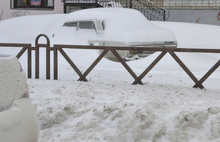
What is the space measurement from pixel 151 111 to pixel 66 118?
1105mm

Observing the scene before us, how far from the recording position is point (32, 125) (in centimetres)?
308

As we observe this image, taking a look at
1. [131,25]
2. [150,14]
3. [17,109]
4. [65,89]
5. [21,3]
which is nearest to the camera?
[17,109]

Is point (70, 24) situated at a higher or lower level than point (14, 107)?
lower

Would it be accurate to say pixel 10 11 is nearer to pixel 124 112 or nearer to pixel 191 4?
pixel 191 4

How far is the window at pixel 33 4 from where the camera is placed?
19188mm

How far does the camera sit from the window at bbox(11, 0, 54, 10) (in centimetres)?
1919

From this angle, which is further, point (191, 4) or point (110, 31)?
point (191, 4)

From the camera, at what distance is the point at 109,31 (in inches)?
396

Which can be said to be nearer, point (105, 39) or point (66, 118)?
point (66, 118)

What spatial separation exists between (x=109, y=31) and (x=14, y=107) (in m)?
7.31

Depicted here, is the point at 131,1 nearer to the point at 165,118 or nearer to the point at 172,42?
the point at 172,42

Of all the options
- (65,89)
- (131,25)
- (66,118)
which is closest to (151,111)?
(66,118)

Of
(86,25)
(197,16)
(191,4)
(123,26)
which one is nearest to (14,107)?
(123,26)

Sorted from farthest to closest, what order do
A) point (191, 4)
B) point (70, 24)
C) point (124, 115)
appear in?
point (191, 4)
point (70, 24)
point (124, 115)
